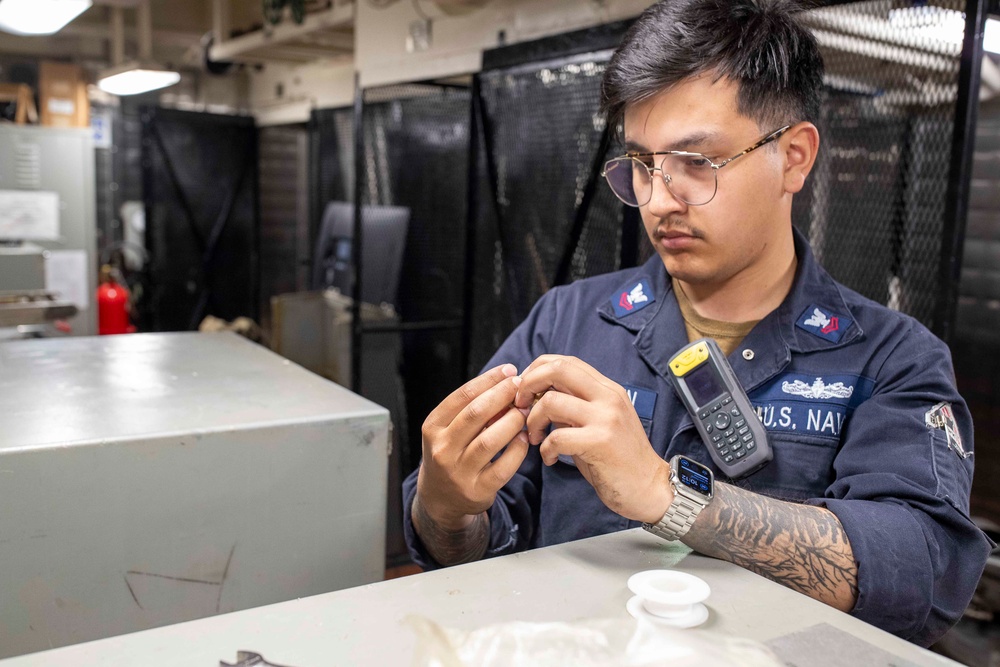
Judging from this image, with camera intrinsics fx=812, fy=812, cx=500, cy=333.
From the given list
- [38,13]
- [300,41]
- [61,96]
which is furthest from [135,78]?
[38,13]

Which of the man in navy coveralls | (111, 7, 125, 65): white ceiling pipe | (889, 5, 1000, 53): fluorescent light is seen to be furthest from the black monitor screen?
(111, 7, 125, 65): white ceiling pipe

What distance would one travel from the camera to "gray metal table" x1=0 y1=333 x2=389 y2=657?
1.03m

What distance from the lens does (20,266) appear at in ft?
11.0

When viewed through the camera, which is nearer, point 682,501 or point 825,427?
point 682,501

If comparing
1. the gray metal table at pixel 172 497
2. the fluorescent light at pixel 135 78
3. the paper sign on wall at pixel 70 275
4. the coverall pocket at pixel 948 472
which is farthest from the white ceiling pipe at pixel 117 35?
the coverall pocket at pixel 948 472

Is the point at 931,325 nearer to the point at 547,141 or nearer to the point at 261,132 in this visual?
the point at 547,141

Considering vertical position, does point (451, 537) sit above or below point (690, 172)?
below

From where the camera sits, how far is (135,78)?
5.20 meters

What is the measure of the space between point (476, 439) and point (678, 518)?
28 cm

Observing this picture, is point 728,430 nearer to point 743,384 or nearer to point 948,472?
point 743,384

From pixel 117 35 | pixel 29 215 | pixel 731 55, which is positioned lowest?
pixel 29 215

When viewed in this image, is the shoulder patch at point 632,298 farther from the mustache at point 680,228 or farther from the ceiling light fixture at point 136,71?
the ceiling light fixture at point 136,71

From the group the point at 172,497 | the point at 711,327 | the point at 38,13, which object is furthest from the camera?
the point at 38,13

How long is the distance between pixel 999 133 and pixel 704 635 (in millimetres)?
3177
